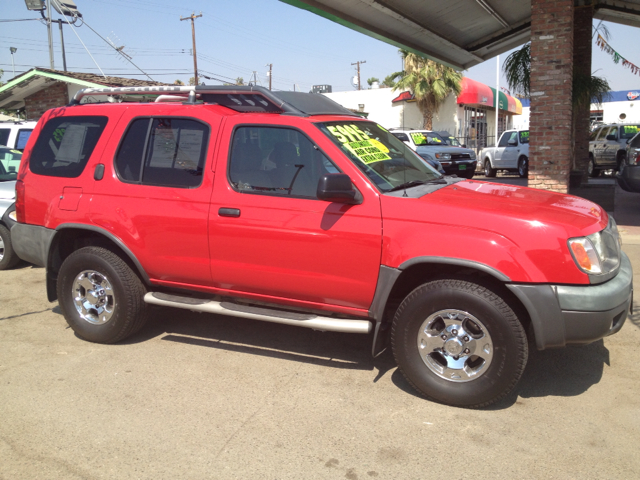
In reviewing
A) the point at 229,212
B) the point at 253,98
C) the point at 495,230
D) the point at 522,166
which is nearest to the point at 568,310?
the point at 495,230

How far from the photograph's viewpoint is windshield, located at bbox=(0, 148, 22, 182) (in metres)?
8.60

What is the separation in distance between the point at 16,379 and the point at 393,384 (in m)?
2.78

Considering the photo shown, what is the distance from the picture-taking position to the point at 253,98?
4758 mm

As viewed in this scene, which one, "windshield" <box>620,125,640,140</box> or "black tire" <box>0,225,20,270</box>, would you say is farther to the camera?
"windshield" <box>620,125,640,140</box>

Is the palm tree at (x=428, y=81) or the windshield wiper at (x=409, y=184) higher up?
the palm tree at (x=428, y=81)

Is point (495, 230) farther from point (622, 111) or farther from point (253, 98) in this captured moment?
point (622, 111)

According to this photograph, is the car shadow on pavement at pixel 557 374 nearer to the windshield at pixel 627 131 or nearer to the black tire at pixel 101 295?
the black tire at pixel 101 295

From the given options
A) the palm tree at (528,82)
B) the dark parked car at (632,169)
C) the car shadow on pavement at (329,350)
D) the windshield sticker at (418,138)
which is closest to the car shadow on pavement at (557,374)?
the car shadow on pavement at (329,350)

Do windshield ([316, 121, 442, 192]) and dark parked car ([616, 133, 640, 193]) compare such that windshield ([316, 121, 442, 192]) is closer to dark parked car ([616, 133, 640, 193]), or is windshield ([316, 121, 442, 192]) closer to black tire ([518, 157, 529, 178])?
dark parked car ([616, 133, 640, 193])

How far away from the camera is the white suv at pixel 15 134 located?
11359mm

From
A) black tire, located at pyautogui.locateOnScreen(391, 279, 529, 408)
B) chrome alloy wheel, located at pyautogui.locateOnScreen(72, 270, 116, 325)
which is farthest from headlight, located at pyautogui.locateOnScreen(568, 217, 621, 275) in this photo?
chrome alloy wheel, located at pyautogui.locateOnScreen(72, 270, 116, 325)

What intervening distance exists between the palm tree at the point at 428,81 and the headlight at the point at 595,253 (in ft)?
92.0

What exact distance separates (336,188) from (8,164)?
23.1ft

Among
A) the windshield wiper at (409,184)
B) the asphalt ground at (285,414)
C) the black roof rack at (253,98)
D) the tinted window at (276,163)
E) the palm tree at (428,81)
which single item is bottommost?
the asphalt ground at (285,414)
